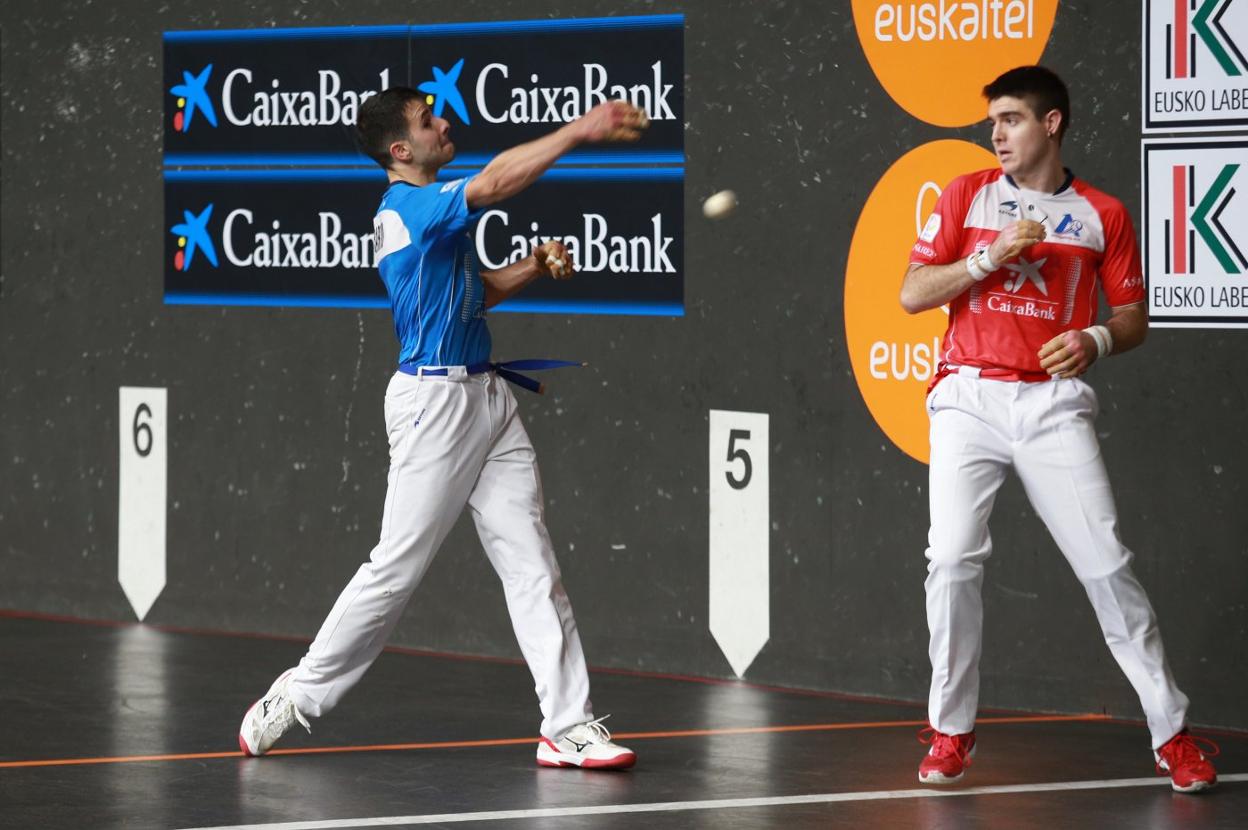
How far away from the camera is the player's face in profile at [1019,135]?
5859 millimetres

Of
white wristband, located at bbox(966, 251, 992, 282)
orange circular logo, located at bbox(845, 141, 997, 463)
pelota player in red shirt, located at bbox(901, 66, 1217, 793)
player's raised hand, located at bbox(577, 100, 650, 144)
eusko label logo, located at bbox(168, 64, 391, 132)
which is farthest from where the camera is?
eusko label logo, located at bbox(168, 64, 391, 132)

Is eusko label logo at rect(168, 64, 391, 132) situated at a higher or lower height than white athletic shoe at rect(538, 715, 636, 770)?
→ higher

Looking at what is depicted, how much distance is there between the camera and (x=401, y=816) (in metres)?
5.62

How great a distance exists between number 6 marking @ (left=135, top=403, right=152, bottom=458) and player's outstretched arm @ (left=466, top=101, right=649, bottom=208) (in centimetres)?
344

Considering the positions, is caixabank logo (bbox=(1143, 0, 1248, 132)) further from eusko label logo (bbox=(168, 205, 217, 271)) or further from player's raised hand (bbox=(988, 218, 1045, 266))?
eusko label logo (bbox=(168, 205, 217, 271))

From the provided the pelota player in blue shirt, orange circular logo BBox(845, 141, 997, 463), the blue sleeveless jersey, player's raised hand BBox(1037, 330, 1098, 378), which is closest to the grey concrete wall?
orange circular logo BBox(845, 141, 997, 463)

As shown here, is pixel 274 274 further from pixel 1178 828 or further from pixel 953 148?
pixel 1178 828

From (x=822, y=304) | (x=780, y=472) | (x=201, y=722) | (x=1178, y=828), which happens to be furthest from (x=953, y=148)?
(x=201, y=722)

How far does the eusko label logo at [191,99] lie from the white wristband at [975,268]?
397 cm

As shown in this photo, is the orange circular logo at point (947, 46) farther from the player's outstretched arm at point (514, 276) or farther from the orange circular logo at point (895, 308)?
the player's outstretched arm at point (514, 276)

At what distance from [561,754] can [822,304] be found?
2102mm

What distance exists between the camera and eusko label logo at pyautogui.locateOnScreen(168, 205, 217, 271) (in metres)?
8.75

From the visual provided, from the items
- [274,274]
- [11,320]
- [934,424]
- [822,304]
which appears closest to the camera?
[934,424]

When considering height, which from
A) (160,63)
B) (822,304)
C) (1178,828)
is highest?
(160,63)
